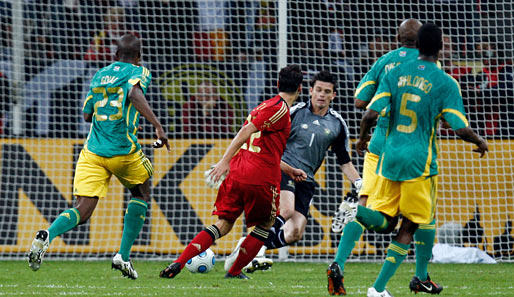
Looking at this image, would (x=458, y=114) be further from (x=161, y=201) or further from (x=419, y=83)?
(x=161, y=201)

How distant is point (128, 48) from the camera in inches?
274

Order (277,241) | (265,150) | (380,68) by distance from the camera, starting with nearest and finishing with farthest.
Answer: (380,68)
(265,150)
(277,241)

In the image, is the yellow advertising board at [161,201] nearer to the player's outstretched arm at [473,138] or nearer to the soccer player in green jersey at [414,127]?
the soccer player in green jersey at [414,127]

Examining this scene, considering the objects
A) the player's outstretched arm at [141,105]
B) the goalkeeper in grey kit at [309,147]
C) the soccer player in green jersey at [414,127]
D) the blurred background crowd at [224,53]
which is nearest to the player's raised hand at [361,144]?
the soccer player in green jersey at [414,127]

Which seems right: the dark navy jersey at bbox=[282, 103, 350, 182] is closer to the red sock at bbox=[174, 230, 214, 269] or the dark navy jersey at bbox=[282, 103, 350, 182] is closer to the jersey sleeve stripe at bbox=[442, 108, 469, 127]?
the red sock at bbox=[174, 230, 214, 269]

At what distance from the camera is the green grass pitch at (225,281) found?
6098mm

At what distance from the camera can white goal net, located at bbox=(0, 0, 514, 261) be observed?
32.2 ft

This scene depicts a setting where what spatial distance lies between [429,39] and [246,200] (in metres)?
1.85

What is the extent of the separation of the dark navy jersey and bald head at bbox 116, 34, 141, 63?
1.68 meters

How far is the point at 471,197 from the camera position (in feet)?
32.9

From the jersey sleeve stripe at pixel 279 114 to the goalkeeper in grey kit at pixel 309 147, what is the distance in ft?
4.83

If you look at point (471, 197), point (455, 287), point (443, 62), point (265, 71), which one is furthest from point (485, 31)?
point (455, 287)

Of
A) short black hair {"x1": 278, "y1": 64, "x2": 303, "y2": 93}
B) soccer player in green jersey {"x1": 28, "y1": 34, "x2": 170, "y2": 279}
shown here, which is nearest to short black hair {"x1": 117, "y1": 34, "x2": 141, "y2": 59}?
soccer player in green jersey {"x1": 28, "y1": 34, "x2": 170, "y2": 279}

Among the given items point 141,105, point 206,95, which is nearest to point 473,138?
point 141,105
